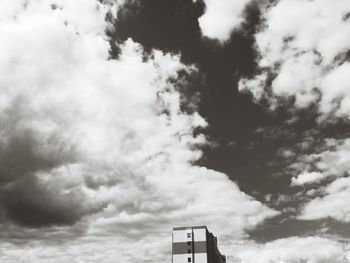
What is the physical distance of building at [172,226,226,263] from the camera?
78.9 m

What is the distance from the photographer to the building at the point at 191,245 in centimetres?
7888

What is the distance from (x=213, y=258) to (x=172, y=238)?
1365cm

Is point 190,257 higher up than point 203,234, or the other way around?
point 203,234

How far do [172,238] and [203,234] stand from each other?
7547 millimetres

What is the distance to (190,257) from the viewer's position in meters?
78.8

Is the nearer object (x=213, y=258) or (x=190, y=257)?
(x=190, y=257)

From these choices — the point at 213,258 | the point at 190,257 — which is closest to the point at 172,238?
the point at 190,257

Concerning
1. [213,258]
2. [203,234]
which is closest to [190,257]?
[203,234]

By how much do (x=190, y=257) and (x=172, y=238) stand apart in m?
6.42

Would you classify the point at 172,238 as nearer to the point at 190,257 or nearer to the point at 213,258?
the point at 190,257

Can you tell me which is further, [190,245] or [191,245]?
[190,245]

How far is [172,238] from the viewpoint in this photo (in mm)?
82500

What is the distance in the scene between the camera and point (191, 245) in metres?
79.9

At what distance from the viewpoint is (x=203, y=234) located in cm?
8138
